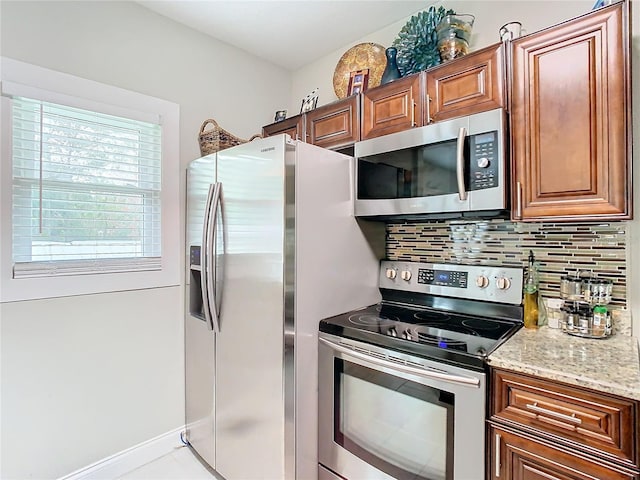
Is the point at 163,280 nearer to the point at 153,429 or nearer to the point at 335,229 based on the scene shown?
the point at 153,429

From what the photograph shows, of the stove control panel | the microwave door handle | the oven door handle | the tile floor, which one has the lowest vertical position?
the tile floor

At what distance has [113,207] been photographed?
6.38 feet

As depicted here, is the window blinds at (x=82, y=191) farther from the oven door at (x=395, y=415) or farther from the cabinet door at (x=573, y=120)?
the cabinet door at (x=573, y=120)

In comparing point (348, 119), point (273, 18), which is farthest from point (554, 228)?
point (273, 18)

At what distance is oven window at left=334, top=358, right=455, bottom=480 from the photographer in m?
1.28

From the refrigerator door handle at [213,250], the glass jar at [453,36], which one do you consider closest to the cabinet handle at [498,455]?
the refrigerator door handle at [213,250]

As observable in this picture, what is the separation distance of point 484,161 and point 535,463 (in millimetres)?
1070

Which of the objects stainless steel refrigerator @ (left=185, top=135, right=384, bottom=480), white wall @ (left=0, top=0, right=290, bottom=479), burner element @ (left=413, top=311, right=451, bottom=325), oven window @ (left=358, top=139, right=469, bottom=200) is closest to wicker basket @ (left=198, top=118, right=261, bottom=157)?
white wall @ (left=0, top=0, right=290, bottom=479)

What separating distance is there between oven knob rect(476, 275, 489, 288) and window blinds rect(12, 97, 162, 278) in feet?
5.87

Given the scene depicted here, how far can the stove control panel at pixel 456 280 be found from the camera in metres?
1.67

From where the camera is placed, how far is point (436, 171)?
1.58 meters

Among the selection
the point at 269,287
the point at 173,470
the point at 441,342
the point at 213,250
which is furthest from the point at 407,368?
the point at 173,470

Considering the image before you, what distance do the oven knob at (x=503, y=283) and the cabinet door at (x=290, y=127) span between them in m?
1.39

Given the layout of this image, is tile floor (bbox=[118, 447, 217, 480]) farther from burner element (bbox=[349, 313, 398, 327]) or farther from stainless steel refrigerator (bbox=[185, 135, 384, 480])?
Result: burner element (bbox=[349, 313, 398, 327])
